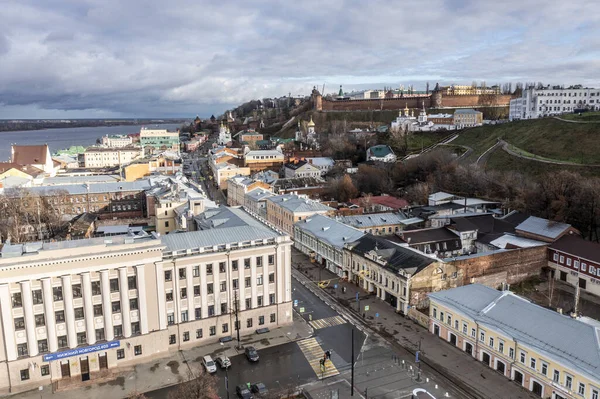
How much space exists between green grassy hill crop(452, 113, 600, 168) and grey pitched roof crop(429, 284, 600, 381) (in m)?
54.3

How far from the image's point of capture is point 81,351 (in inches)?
1144

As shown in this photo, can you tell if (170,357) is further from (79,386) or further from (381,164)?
(381,164)

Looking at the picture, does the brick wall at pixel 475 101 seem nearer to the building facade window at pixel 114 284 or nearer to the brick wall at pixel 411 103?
the brick wall at pixel 411 103

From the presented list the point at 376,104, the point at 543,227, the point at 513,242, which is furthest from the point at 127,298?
the point at 376,104

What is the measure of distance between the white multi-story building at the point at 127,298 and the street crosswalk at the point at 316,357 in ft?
11.6

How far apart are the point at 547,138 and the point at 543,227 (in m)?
49.6

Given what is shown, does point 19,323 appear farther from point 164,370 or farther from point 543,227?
point 543,227

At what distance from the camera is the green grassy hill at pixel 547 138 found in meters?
77.4

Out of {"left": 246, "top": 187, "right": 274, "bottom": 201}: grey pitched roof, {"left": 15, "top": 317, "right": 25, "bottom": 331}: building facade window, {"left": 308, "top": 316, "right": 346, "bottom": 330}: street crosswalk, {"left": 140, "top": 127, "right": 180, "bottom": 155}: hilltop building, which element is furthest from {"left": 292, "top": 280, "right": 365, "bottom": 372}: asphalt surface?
{"left": 140, "top": 127, "right": 180, "bottom": 155}: hilltop building

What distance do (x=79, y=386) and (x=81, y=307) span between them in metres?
5.07

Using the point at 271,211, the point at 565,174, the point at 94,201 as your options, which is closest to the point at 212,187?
the point at 94,201

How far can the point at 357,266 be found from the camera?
44.2 m

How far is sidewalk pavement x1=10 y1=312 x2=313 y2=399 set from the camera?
2764 cm

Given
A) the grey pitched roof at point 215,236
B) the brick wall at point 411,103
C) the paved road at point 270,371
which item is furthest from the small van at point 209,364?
→ the brick wall at point 411,103
